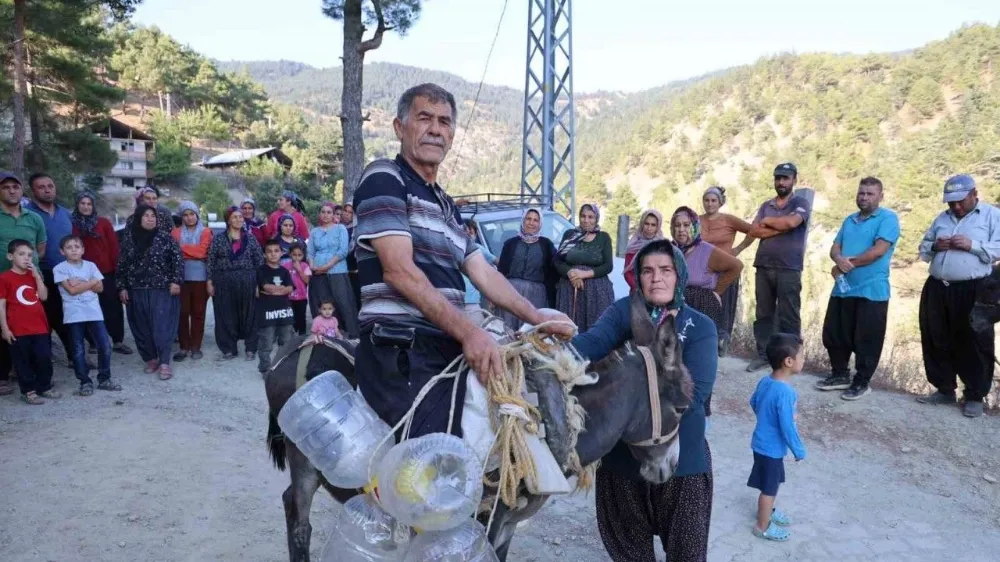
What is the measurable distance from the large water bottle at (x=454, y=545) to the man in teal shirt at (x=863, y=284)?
206 inches

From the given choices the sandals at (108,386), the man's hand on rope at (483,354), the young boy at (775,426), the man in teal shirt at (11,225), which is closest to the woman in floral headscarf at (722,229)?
the young boy at (775,426)

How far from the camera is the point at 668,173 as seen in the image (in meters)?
62.4

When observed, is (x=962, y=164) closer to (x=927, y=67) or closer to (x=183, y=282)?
(x=927, y=67)

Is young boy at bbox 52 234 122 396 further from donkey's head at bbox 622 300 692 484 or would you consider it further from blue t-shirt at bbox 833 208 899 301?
blue t-shirt at bbox 833 208 899 301

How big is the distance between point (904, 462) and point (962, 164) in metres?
39.9

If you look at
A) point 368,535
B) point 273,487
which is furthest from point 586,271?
point 368,535

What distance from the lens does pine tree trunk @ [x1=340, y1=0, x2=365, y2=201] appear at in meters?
11.4

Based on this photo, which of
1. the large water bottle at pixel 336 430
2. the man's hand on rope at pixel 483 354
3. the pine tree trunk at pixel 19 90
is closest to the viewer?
the man's hand on rope at pixel 483 354

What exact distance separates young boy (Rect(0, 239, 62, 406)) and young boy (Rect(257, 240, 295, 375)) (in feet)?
6.67

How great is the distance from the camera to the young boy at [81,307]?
19.8 ft

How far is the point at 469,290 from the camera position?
688 centimetres

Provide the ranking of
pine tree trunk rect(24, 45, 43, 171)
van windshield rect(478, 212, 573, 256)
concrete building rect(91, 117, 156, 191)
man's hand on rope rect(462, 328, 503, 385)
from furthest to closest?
concrete building rect(91, 117, 156, 191) → pine tree trunk rect(24, 45, 43, 171) → van windshield rect(478, 212, 573, 256) → man's hand on rope rect(462, 328, 503, 385)

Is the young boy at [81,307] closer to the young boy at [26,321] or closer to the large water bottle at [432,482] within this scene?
the young boy at [26,321]

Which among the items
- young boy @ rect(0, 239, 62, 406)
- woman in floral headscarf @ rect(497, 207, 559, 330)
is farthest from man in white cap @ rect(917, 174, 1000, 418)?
young boy @ rect(0, 239, 62, 406)
